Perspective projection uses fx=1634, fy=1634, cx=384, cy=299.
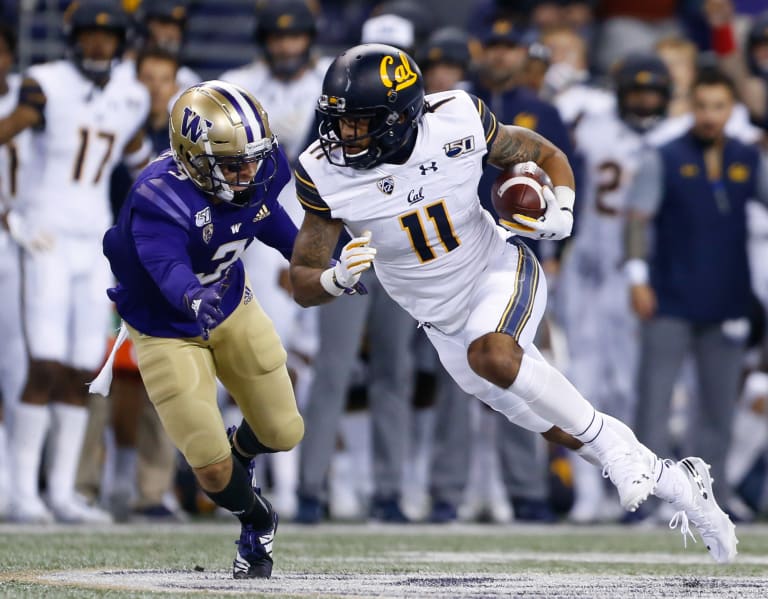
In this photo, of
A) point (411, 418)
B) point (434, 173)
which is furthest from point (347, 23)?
point (434, 173)

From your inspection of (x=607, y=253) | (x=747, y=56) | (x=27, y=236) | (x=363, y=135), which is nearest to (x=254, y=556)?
(x=363, y=135)

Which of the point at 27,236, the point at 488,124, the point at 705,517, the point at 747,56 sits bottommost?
the point at 705,517

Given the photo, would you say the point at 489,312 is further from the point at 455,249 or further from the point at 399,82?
the point at 399,82

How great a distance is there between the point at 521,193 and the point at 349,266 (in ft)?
2.65

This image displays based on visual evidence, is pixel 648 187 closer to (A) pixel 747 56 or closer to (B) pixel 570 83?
(B) pixel 570 83

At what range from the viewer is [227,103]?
557 centimetres

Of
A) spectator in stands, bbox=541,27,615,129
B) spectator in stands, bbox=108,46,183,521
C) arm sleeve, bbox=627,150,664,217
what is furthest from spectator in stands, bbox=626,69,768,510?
spectator in stands, bbox=108,46,183,521

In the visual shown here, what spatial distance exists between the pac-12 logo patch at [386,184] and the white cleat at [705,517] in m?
1.41

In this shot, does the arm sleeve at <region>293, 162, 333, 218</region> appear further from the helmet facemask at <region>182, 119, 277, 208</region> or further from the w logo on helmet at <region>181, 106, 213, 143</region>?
the w logo on helmet at <region>181, 106, 213, 143</region>

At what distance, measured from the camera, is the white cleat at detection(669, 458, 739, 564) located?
571 cm

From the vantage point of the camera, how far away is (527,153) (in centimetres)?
608

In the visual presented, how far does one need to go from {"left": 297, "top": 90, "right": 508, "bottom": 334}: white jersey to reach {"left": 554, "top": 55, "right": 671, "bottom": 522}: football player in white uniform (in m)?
3.64

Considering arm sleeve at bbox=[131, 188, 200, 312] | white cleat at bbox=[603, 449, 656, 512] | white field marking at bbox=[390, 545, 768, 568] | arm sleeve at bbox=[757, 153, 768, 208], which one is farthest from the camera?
arm sleeve at bbox=[757, 153, 768, 208]

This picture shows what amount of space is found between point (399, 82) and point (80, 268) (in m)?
3.33
